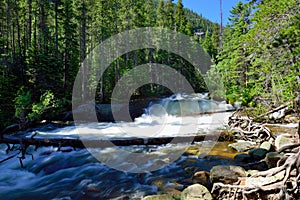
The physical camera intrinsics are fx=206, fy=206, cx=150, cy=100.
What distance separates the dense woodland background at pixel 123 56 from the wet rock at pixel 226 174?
2.88 m

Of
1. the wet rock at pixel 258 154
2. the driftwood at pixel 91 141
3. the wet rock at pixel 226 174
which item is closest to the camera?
the wet rock at pixel 226 174

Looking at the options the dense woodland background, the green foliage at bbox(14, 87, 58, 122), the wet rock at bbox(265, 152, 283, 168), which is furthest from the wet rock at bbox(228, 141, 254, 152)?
the green foliage at bbox(14, 87, 58, 122)

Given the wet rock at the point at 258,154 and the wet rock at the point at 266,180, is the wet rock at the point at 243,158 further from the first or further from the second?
the wet rock at the point at 266,180

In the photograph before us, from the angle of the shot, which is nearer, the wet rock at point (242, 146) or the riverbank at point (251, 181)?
the riverbank at point (251, 181)

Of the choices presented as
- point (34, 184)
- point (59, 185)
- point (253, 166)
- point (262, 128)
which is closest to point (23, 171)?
point (34, 184)

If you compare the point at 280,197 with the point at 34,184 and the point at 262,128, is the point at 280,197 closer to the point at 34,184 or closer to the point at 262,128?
the point at 262,128

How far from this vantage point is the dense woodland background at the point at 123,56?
538 centimetres

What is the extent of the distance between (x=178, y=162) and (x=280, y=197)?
5.08 metres

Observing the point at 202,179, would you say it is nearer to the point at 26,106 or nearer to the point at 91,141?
the point at 91,141

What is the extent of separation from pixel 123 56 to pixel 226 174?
28023 mm

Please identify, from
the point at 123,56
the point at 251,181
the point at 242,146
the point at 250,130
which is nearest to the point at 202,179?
the point at 251,181

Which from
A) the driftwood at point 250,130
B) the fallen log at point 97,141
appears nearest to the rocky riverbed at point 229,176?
the driftwood at point 250,130

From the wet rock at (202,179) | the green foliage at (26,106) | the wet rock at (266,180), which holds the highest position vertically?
the green foliage at (26,106)

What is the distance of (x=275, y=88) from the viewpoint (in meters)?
6.75
